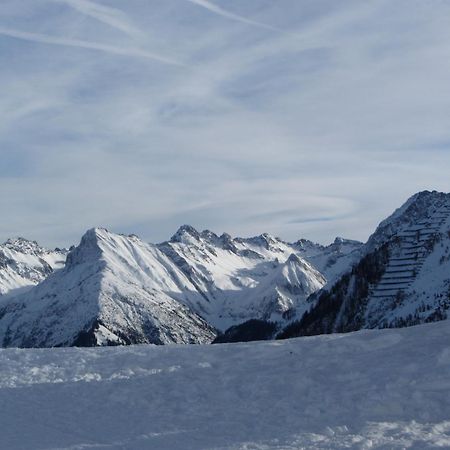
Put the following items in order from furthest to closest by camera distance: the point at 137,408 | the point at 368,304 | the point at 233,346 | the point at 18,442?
the point at 368,304 → the point at 233,346 → the point at 137,408 → the point at 18,442

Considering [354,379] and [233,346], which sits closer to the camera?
[354,379]

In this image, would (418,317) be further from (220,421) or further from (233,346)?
(220,421)

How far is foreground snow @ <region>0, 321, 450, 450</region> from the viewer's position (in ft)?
56.9

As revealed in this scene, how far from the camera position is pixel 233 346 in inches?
1145

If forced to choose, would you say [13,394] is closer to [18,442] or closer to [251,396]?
[18,442]

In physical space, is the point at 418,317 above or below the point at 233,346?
below

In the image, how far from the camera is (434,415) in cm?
1828

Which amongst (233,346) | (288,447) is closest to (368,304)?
(233,346)

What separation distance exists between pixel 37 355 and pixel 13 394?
6935 millimetres

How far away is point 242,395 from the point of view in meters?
21.6

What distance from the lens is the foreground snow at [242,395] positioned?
683 inches

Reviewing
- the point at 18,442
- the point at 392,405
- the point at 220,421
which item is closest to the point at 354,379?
the point at 392,405

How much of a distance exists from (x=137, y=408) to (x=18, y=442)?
4175mm

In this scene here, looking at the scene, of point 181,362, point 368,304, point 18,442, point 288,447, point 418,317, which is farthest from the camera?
point 368,304
